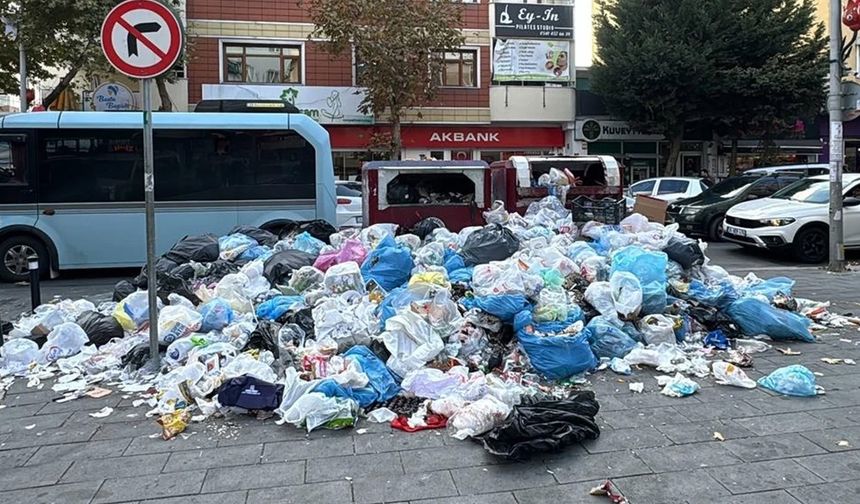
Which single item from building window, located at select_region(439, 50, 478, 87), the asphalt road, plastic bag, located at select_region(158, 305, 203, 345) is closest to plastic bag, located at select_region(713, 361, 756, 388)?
plastic bag, located at select_region(158, 305, 203, 345)

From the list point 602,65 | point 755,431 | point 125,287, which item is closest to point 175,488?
point 755,431

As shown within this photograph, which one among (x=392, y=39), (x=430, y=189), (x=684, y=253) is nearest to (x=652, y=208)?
(x=430, y=189)

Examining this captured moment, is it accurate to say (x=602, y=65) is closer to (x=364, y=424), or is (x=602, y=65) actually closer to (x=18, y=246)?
(x=18, y=246)

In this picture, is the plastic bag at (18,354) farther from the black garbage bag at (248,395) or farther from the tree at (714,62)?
the tree at (714,62)

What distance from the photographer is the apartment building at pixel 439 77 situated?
2133cm

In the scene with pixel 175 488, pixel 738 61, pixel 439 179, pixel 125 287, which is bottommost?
pixel 175 488

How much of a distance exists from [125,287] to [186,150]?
399 centimetres

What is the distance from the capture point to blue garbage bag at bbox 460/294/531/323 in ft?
17.6

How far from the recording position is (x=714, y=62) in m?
20.1

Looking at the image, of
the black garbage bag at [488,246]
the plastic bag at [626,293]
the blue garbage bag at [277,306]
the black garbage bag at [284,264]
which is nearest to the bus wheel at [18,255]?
the black garbage bag at [284,264]

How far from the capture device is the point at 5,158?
33.1 feet

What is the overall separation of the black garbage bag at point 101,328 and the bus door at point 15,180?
5.05m

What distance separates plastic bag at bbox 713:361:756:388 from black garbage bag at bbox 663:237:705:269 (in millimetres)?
2156

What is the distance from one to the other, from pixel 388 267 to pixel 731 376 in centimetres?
315
